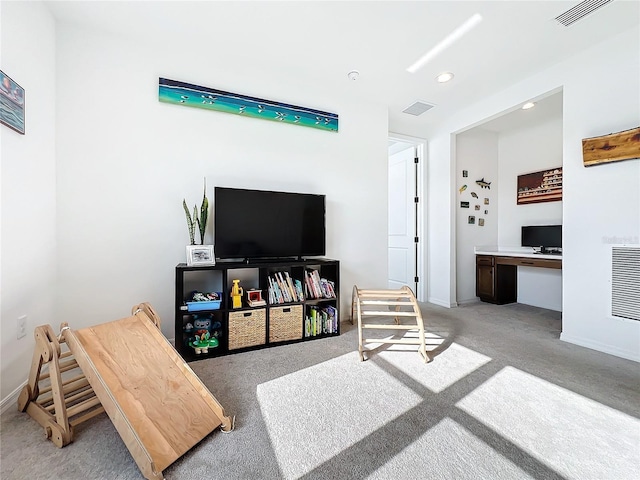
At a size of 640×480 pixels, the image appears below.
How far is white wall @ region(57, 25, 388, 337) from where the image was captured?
211cm

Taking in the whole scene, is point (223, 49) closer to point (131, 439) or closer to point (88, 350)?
point (88, 350)

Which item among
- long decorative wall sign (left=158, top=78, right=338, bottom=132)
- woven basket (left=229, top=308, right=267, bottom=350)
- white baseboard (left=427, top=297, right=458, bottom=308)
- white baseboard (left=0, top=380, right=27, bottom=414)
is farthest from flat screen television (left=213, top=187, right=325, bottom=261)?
white baseboard (left=427, top=297, right=458, bottom=308)

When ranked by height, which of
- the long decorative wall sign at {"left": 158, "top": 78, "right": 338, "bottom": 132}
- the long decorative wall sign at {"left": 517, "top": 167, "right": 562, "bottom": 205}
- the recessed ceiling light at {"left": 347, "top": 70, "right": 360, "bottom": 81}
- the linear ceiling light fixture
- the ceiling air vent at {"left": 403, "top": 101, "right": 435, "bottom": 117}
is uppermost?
the ceiling air vent at {"left": 403, "top": 101, "right": 435, "bottom": 117}

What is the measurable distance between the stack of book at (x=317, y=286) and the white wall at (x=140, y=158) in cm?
93

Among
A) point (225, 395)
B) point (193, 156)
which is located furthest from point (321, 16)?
point (225, 395)

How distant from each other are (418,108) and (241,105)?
7.15 feet

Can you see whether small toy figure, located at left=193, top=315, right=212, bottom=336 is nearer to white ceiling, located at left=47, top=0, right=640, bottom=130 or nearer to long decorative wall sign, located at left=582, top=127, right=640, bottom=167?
white ceiling, located at left=47, top=0, right=640, bottom=130

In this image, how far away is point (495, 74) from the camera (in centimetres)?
277

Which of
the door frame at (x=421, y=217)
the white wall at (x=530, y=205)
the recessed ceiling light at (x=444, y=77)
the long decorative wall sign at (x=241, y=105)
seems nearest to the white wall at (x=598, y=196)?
the recessed ceiling light at (x=444, y=77)

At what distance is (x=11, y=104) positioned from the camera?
5.08 ft

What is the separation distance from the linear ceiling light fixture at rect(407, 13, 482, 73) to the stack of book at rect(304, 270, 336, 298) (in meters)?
2.18

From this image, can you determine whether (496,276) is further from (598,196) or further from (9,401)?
(9,401)

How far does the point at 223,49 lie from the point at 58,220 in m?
1.91

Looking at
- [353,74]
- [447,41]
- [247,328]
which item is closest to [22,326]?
[247,328]
